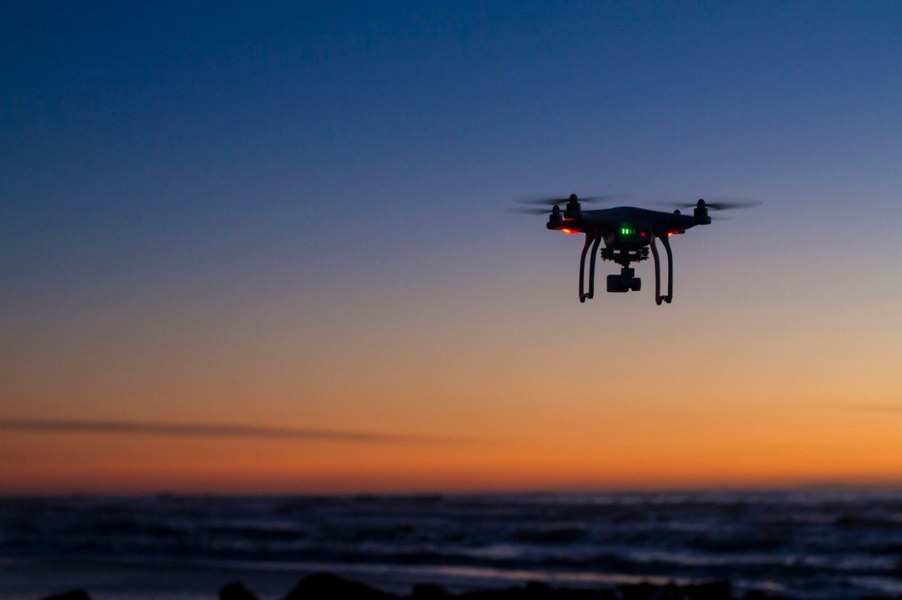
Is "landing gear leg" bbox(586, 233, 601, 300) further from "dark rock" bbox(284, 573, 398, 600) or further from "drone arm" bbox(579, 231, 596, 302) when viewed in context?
"dark rock" bbox(284, 573, 398, 600)

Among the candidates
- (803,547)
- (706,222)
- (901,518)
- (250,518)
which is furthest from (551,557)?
(250,518)

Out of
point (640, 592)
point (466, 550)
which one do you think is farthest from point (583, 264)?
point (466, 550)

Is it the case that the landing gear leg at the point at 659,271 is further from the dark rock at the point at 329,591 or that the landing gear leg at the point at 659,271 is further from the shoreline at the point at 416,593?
the dark rock at the point at 329,591

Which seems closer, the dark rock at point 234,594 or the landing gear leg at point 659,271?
the dark rock at point 234,594

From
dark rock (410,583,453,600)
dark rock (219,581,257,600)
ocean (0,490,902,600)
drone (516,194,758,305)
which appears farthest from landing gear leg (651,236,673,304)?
ocean (0,490,902,600)

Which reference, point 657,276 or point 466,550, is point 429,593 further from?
point 466,550

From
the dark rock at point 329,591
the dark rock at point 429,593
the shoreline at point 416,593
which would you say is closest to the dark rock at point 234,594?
the shoreline at point 416,593
